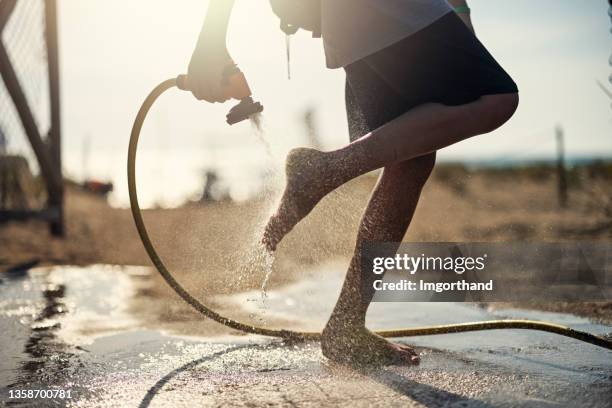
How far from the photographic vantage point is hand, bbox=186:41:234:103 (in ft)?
6.69

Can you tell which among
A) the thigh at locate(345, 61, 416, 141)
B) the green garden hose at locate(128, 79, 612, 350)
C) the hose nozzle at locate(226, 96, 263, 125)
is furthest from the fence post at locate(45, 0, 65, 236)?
the thigh at locate(345, 61, 416, 141)

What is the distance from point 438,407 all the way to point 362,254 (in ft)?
1.88

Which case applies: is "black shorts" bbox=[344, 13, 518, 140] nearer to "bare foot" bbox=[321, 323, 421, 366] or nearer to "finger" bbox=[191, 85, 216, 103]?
"finger" bbox=[191, 85, 216, 103]

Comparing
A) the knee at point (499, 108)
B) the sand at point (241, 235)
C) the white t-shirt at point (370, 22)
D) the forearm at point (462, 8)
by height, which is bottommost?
the sand at point (241, 235)

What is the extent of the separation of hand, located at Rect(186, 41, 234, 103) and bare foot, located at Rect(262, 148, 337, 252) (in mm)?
363

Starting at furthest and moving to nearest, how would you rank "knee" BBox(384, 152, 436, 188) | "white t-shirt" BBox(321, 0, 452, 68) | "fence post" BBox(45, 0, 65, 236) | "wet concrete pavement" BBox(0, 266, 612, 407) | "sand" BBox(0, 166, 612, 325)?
"fence post" BBox(45, 0, 65, 236), "sand" BBox(0, 166, 612, 325), "knee" BBox(384, 152, 436, 188), "white t-shirt" BBox(321, 0, 452, 68), "wet concrete pavement" BBox(0, 266, 612, 407)

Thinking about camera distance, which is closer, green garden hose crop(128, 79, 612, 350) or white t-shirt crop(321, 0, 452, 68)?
white t-shirt crop(321, 0, 452, 68)

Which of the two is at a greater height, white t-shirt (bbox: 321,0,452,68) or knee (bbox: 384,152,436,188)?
white t-shirt (bbox: 321,0,452,68)

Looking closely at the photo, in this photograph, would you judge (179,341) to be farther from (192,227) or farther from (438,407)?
(192,227)

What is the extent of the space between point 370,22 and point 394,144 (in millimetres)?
354

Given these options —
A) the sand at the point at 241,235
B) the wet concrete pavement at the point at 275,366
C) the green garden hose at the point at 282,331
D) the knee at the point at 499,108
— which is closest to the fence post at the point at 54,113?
the sand at the point at 241,235

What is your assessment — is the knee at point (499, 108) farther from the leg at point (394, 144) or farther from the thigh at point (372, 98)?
the thigh at point (372, 98)

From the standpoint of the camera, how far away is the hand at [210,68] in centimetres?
204

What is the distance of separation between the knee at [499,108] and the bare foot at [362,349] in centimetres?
71
